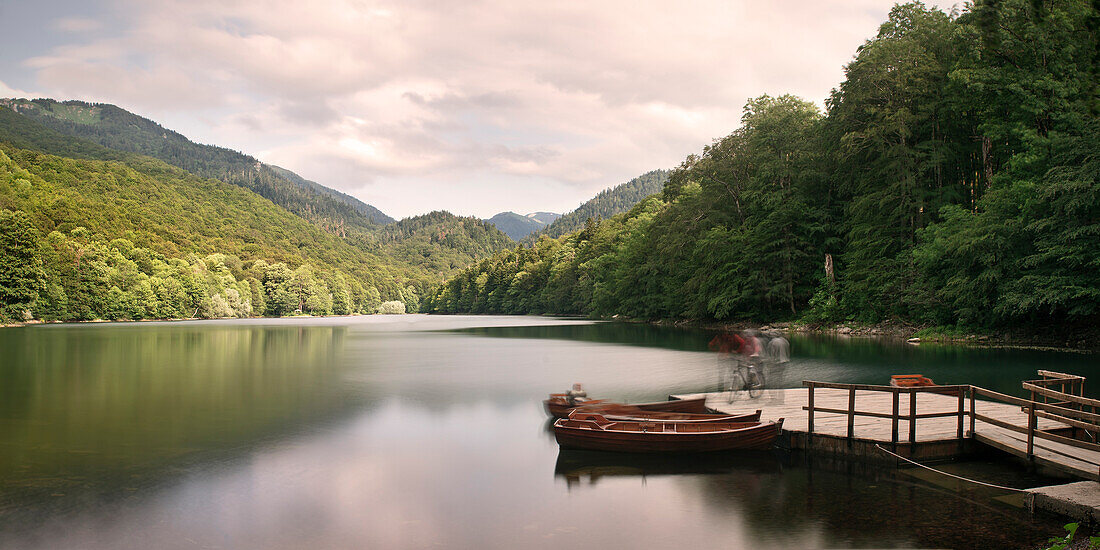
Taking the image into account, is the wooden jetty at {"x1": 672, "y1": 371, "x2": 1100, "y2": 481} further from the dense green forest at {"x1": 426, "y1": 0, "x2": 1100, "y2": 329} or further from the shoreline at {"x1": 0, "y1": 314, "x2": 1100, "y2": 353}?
the shoreline at {"x1": 0, "y1": 314, "x2": 1100, "y2": 353}

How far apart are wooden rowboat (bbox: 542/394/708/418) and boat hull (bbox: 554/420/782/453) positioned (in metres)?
1.46

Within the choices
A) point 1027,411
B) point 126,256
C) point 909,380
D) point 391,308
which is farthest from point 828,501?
point 391,308

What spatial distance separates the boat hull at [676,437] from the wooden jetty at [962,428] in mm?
840

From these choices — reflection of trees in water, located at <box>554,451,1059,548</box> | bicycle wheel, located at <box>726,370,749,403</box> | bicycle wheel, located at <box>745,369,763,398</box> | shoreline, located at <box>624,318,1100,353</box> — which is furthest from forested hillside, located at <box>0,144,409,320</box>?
reflection of trees in water, located at <box>554,451,1059,548</box>

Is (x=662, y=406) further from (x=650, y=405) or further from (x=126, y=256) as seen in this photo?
(x=126, y=256)

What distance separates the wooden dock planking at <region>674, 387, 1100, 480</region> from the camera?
33.5 ft

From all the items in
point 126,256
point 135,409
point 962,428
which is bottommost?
point 135,409

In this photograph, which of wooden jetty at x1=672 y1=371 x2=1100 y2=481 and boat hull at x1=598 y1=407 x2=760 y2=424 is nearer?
wooden jetty at x1=672 y1=371 x2=1100 y2=481

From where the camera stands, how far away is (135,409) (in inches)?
708

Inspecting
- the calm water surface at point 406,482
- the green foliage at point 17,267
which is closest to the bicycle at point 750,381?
the calm water surface at point 406,482

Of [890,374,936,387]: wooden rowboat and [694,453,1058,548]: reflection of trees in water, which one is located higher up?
[890,374,936,387]: wooden rowboat

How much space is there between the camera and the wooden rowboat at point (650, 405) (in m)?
14.6

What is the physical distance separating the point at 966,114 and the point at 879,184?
22.9 ft

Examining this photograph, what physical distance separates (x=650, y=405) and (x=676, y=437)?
257 centimetres
